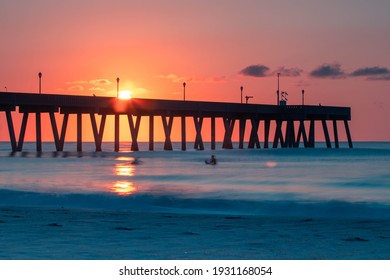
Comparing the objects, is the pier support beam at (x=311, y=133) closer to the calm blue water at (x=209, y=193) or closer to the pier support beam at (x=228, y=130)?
the pier support beam at (x=228, y=130)

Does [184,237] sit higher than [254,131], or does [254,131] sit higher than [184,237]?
[254,131]

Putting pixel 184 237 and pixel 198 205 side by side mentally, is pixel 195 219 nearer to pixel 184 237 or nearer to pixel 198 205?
pixel 184 237

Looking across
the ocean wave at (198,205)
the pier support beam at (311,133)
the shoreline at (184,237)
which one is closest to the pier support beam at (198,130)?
the pier support beam at (311,133)

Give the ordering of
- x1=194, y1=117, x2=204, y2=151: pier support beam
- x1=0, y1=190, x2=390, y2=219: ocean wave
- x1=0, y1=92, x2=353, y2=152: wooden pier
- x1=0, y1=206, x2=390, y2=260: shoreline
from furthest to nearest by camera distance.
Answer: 1. x1=194, y1=117, x2=204, y2=151: pier support beam
2. x1=0, y1=92, x2=353, y2=152: wooden pier
3. x1=0, y1=190, x2=390, y2=219: ocean wave
4. x1=0, y1=206, x2=390, y2=260: shoreline

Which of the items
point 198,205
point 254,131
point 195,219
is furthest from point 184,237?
point 254,131

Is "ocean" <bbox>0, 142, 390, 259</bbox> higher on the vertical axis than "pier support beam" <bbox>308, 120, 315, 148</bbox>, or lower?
lower

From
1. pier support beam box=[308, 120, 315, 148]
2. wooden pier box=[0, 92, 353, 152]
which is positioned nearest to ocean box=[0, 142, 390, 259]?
wooden pier box=[0, 92, 353, 152]

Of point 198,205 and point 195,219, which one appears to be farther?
point 198,205

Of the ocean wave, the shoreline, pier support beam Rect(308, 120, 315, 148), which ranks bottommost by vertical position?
the ocean wave

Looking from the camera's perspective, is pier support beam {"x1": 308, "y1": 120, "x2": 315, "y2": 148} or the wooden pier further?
pier support beam {"x1": 308, "y1": 120, "x2": 315, "y2": 148}

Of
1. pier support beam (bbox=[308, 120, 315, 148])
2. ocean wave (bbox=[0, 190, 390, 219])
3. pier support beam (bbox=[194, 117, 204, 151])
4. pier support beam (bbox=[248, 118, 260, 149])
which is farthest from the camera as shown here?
pier support beam (bbox=[308, 120, 315, 148])

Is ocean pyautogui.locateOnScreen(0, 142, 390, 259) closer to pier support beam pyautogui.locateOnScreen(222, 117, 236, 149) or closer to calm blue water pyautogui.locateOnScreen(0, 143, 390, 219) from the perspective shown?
calm blue water pyautogui.locateOnScreen(0, 143, 390, 219)
